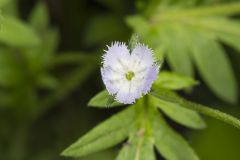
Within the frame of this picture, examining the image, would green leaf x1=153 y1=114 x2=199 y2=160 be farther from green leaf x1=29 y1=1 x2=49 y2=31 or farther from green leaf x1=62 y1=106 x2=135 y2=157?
green leaf x1=29 y1=1 x2=49 y2=31

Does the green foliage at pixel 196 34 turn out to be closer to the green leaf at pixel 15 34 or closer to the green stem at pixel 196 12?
the green stem at pixel 196 12

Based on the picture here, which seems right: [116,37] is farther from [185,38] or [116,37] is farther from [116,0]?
[185,38]

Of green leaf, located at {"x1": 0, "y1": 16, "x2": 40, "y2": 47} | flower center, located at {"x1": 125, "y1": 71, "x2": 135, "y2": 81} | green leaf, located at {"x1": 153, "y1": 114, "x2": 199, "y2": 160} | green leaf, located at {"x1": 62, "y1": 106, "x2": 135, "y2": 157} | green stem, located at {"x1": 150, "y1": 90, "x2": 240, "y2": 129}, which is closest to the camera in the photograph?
green stem, located at {"x1": 150, "y1": 90, "x2": 240, "y2": 129}

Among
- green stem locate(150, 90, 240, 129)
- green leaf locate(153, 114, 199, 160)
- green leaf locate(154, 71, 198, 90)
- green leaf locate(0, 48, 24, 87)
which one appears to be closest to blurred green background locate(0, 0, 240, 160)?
green leaf locate(0, 48, 24, 87)

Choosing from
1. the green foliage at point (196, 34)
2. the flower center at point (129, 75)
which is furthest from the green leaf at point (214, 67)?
the flower center at point (129, 75)

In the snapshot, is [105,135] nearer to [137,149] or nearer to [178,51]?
[137,149]
